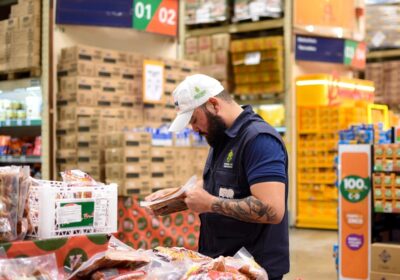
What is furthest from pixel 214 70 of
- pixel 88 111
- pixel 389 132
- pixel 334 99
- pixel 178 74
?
pixel 389 132

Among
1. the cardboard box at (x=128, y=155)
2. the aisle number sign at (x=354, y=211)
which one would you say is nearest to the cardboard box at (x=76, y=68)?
the cardboard box at (x=128, y=155)

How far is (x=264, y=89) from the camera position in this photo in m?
10.9

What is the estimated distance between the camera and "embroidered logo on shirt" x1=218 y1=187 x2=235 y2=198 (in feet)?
9.43

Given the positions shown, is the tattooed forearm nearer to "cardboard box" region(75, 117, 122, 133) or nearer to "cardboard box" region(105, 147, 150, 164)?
"cardboard box" region(105, 147, 150, 164)

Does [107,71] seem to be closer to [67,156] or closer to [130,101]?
[130,101]

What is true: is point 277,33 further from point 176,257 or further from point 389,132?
point 176,257

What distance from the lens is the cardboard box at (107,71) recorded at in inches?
292

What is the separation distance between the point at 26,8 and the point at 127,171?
221 cm

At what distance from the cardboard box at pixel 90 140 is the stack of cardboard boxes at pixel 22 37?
0.93 meters

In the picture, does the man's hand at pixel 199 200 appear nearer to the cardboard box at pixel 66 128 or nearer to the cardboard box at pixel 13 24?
the cardboard box at pixel 66 128

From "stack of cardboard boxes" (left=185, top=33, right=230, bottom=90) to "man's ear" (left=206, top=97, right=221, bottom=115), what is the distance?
809 centimetres

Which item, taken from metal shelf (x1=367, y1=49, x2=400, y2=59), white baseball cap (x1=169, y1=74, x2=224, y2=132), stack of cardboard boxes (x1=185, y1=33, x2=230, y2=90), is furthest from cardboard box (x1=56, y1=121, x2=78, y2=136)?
metal shelf (x1=367, y1=49, x2=400, y2=59)

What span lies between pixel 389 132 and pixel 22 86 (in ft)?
13.5

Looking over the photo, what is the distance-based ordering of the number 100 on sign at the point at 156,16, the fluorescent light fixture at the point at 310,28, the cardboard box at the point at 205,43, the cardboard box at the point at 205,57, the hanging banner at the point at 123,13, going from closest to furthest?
the hanging banner at the point at 123,13
the number 100 on sign at the point at 156,16
the fluorescent light fixture at the point at 310,28
the cardboard box at the point at 205,57
the cardboard box at the point at 205,43
